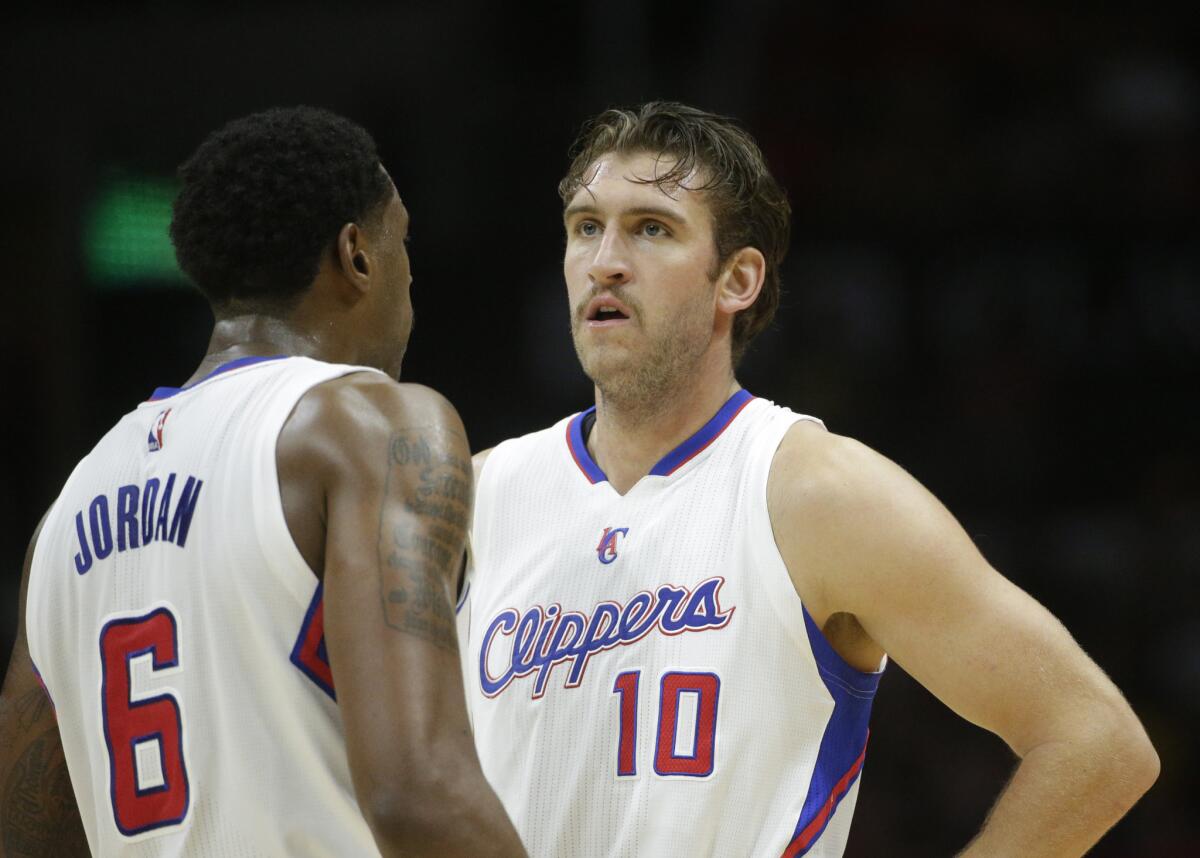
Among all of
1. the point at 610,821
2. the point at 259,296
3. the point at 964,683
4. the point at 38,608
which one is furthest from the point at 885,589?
the point at 38,608

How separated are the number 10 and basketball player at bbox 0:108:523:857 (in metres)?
0.87

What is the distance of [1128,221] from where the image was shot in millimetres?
8141

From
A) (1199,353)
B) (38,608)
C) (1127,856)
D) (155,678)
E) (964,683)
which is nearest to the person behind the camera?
(155,678)

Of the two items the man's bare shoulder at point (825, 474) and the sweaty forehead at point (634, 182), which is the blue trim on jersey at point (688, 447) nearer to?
the man's bare shoulder at point (825, 474)

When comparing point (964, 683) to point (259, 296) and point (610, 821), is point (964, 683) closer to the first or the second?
point (610, 821)

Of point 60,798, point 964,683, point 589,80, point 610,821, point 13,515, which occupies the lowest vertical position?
point 13,515

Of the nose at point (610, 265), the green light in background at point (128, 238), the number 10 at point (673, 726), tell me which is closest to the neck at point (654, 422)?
the nose at point (610, 265)

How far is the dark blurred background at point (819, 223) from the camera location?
784cm

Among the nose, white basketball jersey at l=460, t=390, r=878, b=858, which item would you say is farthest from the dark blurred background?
the nose

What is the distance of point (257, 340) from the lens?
8.14ft

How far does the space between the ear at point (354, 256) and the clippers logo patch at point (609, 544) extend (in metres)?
0.92

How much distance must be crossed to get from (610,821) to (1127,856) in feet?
15.8

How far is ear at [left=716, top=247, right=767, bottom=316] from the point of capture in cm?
351

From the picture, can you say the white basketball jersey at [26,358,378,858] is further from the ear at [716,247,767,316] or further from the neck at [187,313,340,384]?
the ear at [716,247,767,316]
